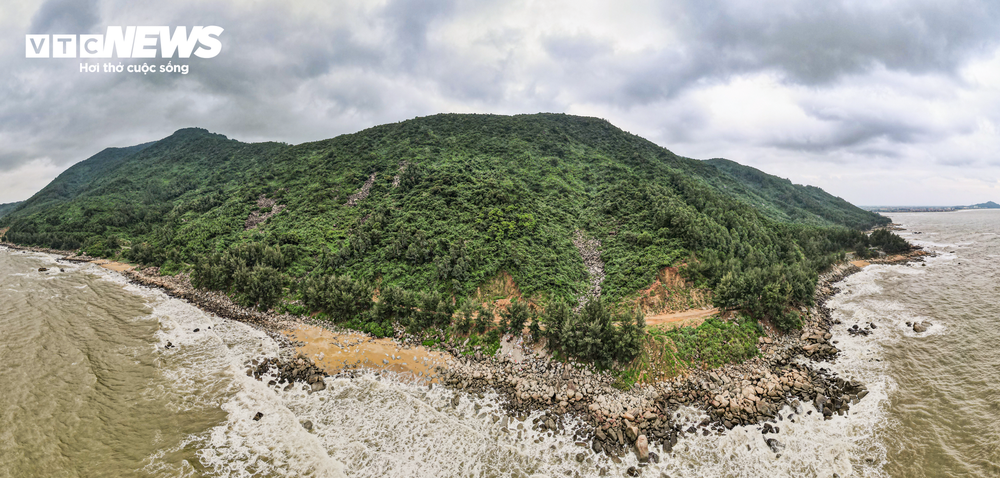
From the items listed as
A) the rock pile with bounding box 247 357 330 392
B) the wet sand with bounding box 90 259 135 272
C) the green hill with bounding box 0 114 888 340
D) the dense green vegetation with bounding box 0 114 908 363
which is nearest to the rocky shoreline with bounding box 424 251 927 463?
the dense green vegetation with bounding box 0 114 908 363

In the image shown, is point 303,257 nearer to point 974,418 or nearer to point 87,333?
point 87,333

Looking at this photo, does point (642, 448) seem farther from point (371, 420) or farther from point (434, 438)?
point (371, 420)

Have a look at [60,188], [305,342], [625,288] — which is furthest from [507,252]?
[60,188]

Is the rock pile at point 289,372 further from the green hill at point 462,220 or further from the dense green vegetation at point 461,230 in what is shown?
the green hill at point 462,220

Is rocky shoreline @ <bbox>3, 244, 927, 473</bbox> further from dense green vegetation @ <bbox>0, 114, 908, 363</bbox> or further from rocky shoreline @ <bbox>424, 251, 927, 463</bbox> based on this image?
dense green vegetation @ <bbox>0, 114, 908, 363</bbox>

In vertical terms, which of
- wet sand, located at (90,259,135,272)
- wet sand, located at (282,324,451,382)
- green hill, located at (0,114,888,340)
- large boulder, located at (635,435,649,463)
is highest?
green hill, located at (0,114,888,340)

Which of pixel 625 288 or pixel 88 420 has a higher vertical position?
pixel 625 288
